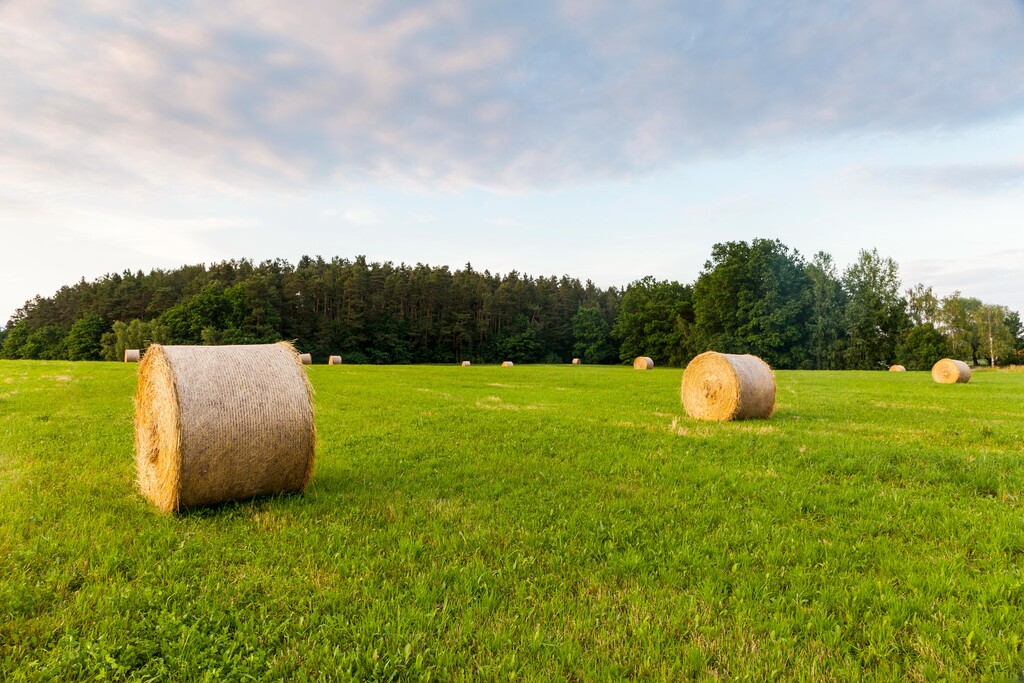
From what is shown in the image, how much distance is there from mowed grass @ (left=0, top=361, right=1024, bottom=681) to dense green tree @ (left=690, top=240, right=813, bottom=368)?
199 ft

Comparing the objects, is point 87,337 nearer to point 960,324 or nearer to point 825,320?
point 825,320

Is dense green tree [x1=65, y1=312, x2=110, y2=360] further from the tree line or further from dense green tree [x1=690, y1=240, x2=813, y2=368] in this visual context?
dense green tree [x1=690, y1=240, x2=813, y2=368]

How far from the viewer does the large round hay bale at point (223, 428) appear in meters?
6.53

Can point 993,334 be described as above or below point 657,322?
below

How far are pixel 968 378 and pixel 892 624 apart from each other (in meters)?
36.7

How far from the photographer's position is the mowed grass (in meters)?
3.63

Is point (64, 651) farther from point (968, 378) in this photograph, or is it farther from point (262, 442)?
point (968, 378)

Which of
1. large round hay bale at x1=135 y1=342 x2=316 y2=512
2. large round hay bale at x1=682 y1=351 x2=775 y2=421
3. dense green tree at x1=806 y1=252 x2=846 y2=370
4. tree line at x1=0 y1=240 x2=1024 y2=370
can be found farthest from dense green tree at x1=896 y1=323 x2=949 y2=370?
large round hay bale at x1=135 y1=342 x2=316 y2=512

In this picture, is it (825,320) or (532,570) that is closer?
(532,570)

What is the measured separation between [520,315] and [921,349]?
191 feet

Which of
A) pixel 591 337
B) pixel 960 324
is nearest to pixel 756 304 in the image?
pixel 591 337

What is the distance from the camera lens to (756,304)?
6781 centimetres

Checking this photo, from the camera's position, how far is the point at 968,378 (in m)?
31.7

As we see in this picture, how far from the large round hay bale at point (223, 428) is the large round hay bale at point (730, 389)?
11808 millimetres
